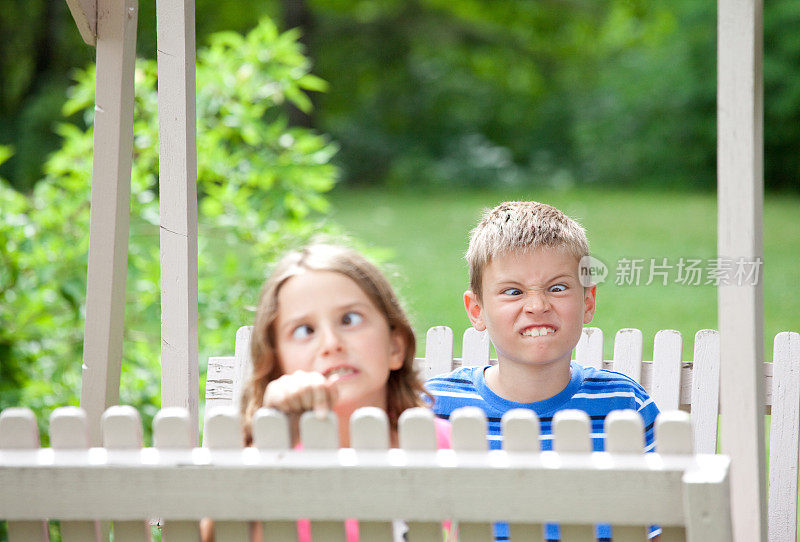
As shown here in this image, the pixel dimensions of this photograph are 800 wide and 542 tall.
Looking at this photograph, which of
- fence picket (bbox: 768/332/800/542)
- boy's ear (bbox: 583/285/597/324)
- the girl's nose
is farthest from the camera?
fence picket (bbox: 768/332/800/542)

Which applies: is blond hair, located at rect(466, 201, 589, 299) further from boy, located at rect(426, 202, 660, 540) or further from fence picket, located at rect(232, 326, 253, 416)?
fence picket, located at rect(232, 326, 253, 416)

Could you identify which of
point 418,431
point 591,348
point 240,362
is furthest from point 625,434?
point 240,362

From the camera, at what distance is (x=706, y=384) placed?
8.30 feet

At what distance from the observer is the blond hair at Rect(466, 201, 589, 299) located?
208cm

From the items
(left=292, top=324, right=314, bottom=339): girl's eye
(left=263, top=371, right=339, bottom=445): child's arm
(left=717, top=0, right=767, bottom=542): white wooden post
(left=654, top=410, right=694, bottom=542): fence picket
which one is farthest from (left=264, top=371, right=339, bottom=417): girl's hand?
(left=717, top=0, right=767, bottom=542): white wooden post

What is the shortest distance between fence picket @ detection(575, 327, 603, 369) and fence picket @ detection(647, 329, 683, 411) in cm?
15

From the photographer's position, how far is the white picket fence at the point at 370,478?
1352 mm

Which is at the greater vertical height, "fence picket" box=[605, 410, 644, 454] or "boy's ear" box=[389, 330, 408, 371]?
"boy's ear" box=[389, 330, 408, 371]

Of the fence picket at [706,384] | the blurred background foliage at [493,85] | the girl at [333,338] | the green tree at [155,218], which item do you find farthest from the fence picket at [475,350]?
the blurred background foliage at [493,85]

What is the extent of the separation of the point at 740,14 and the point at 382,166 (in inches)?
543

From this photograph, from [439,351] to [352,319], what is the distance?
3.66ft

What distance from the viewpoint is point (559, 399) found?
6.88ft

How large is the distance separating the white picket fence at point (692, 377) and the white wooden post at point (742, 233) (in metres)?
0.86

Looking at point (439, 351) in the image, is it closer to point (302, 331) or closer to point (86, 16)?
point (302, 331)
